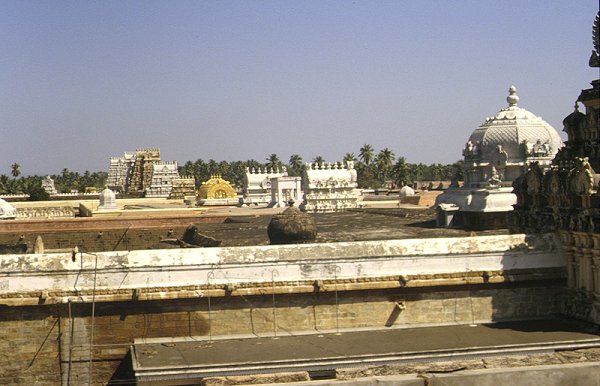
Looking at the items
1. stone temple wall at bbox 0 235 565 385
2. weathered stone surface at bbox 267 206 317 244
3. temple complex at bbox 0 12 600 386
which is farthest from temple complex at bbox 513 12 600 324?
weathered stone surface at bbox 267 206 317 244

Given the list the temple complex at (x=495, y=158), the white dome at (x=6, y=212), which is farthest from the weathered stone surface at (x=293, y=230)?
the white dome at (x=6, y=212)

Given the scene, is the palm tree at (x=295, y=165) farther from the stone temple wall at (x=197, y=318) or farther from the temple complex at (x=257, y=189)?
the stone temple wall at (x=197, y=318)

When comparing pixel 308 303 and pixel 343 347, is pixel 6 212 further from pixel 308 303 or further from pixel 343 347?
pixel 343 347

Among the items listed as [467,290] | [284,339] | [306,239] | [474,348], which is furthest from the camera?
[306,239]

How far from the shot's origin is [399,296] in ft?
43.6

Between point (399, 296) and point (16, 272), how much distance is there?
20.0 feet

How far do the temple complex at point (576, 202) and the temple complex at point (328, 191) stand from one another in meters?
31.4

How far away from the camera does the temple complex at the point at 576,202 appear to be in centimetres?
1265

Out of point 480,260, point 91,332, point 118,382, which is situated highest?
point 480,260

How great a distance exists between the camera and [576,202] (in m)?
13.1

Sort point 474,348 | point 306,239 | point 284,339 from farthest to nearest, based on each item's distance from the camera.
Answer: point 306,239 < point 284,339 < point 474,348

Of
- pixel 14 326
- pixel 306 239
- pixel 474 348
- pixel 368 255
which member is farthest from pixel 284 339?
pixel 306 239

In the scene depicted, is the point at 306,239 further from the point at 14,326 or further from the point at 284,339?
the point at 14,326

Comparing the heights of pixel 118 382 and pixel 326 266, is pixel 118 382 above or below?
below
